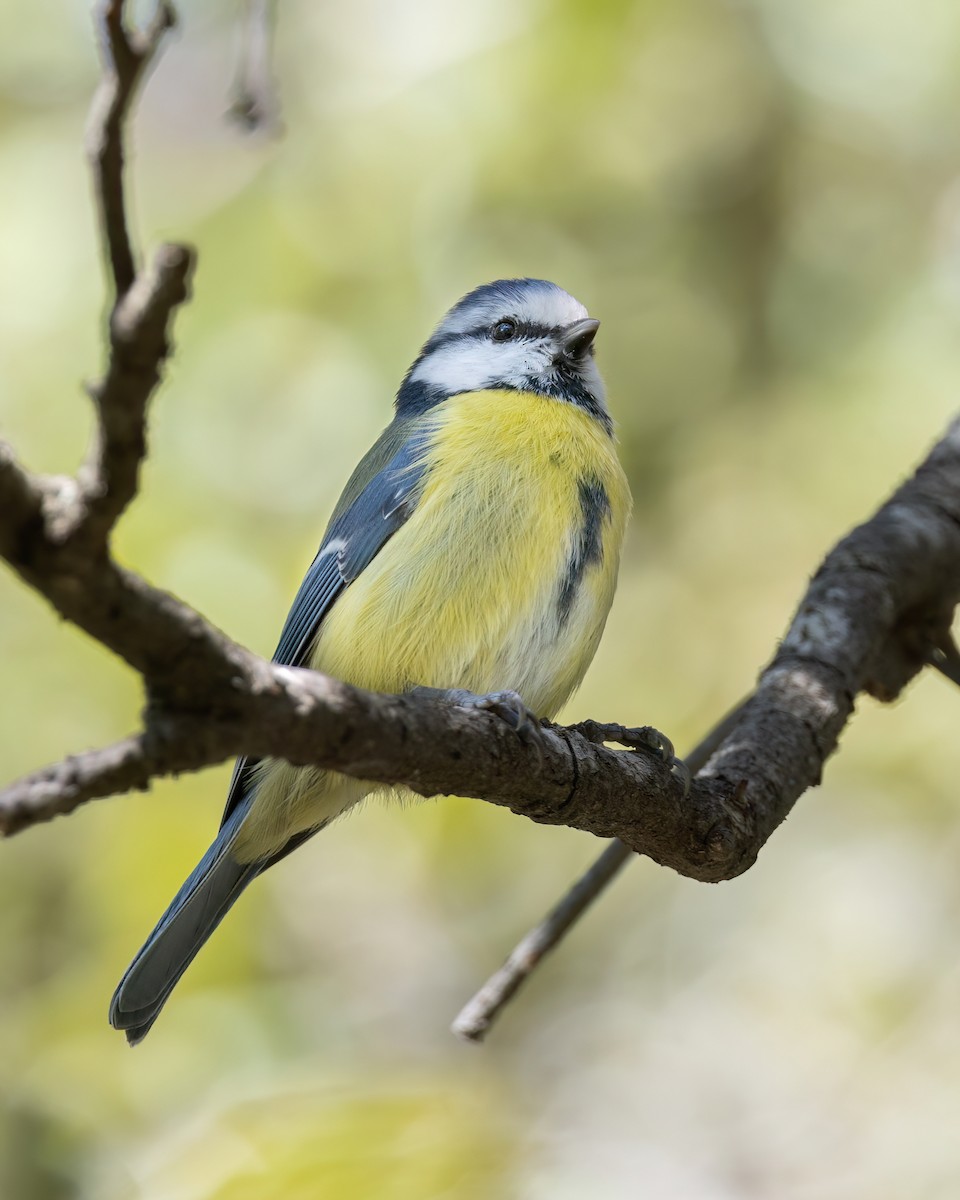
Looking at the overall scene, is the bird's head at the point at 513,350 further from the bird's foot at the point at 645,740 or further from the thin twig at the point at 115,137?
the thin twig at the point at 115,137

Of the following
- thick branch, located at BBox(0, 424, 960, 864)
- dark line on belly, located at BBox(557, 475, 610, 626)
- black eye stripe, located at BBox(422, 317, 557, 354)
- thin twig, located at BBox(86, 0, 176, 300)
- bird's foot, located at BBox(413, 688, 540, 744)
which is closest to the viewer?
thin twig, located at BBox(86, 0, 176, 300)

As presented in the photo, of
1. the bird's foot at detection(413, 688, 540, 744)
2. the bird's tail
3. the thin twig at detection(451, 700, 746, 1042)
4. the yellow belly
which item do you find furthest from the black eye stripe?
the bird's foot at detection(413, 688, 540, 744)

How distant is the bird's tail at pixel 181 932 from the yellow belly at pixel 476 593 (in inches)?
2.2

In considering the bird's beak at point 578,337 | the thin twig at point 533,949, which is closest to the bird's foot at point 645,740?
the thin twig at point 533,949

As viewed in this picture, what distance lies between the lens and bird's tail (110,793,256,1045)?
7.13 feet

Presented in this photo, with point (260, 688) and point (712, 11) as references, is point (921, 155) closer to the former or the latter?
point (712, 11)

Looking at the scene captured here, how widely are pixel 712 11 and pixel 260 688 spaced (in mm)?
3446

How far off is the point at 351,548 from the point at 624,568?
1.43 metres

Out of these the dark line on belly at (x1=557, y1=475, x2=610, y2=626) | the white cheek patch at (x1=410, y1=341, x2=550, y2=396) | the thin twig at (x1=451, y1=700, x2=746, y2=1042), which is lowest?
the thin twig at (x1=451, y1=700, x2=746, y2=1042)

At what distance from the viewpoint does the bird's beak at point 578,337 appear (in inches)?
109

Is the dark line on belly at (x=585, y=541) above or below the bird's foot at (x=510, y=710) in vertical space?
above

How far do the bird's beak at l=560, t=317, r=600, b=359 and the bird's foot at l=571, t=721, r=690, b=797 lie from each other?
1.03m

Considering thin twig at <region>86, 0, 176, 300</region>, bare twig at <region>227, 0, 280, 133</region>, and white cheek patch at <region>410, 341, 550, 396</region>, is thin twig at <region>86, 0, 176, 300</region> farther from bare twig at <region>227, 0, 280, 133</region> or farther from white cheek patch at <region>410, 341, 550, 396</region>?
white cheek patch at <region>410, 341, 550, 396</region>

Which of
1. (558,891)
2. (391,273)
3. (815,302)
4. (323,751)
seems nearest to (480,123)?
(391,273)
